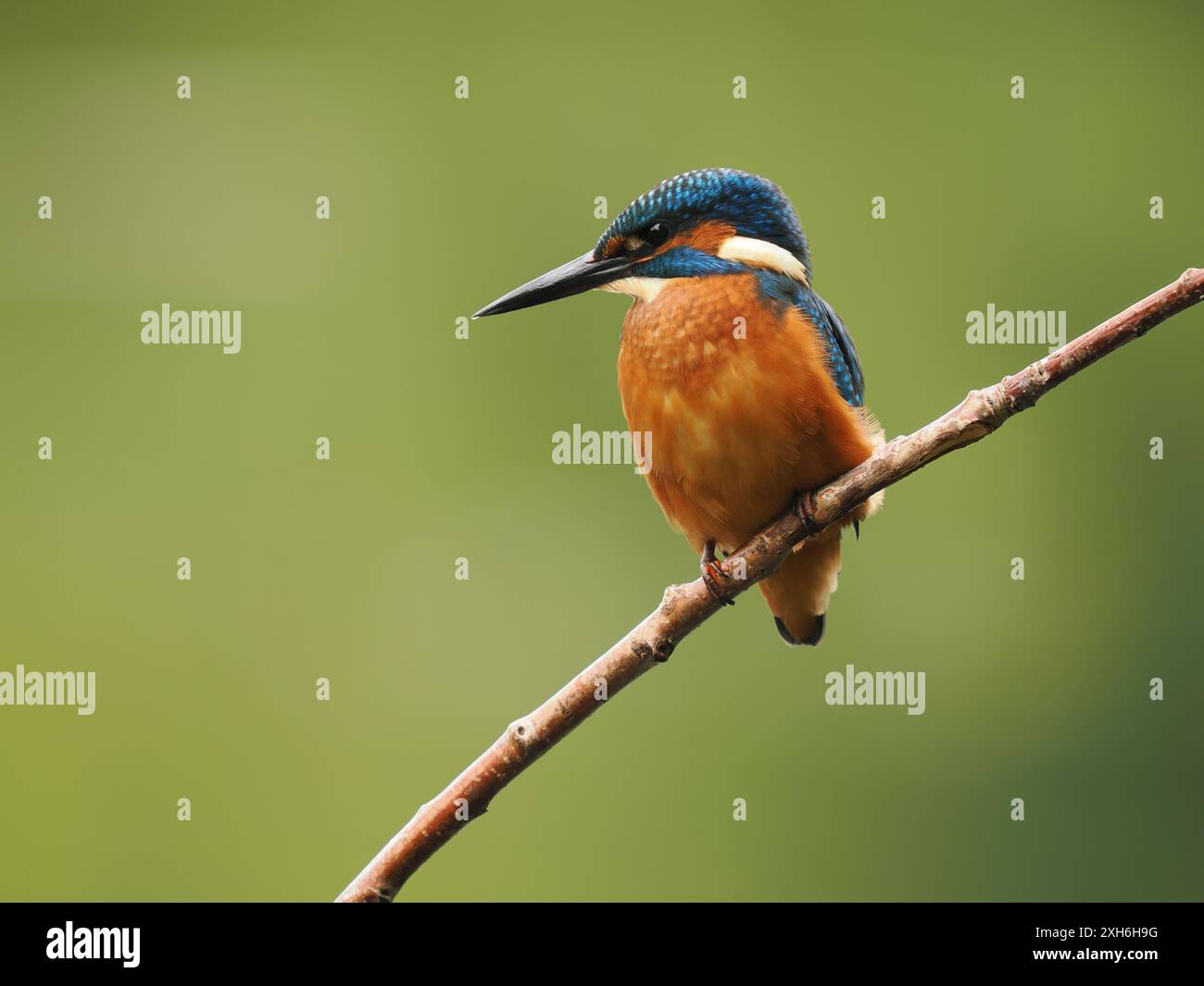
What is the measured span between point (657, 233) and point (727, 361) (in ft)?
0.97

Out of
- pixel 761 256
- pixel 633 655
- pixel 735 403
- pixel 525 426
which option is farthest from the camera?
pixel 525 426

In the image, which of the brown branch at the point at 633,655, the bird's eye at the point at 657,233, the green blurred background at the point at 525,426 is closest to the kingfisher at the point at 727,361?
the bird's eye at the point at 657,233

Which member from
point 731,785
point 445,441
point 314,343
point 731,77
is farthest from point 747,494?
point 731,77

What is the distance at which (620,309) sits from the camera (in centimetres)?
407

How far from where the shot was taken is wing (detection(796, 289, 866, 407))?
1.98 metres

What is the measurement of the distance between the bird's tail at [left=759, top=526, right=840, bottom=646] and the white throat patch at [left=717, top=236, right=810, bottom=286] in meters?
0.42

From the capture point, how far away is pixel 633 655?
1572 mm

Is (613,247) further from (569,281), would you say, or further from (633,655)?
(633,655)

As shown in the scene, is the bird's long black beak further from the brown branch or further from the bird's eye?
the brown branch

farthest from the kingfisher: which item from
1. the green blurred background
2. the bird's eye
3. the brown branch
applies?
the green blurred background

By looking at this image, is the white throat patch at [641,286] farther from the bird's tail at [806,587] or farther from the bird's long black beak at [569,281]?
the bird's tail at [806,587]

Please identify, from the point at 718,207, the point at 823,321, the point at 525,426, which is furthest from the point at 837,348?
the point at 525,426

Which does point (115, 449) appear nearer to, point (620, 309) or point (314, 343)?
point (314, 343)

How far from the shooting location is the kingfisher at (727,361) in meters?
1.88
